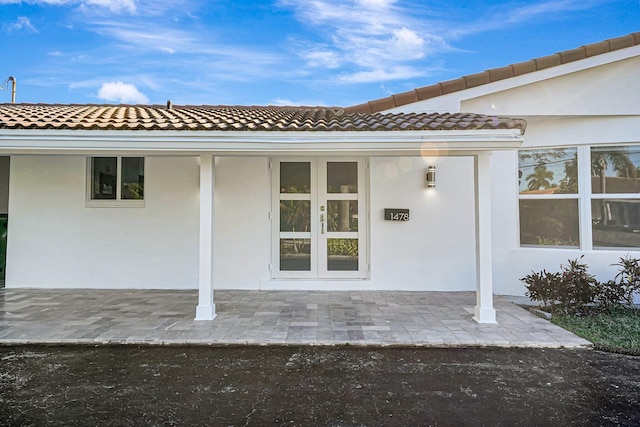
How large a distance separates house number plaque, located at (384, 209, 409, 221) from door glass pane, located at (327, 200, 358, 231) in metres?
0.70

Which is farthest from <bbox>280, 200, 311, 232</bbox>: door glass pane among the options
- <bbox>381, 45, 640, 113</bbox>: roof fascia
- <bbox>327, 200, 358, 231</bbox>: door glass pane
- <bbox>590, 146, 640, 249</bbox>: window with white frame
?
<bbox>590, 146, 640, 249</bbox>: window with white frame

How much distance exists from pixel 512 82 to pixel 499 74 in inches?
12.1

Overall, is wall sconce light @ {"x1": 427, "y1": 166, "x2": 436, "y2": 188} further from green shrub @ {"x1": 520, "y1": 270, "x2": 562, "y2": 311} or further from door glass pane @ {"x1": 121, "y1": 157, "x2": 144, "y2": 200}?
door glass pane @ {"x1": 121, "y1": 157, "x2": 144, "y2": 200}

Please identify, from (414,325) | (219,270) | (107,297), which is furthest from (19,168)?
(414,325)

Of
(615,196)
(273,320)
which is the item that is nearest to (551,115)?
(615,196)

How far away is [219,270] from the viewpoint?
7.81 meters

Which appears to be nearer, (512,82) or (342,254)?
(512,82)

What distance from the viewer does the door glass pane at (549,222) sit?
7.23 meters

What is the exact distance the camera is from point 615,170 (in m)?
7.05

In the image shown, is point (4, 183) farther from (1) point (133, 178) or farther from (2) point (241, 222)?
(2) point (241, 222)

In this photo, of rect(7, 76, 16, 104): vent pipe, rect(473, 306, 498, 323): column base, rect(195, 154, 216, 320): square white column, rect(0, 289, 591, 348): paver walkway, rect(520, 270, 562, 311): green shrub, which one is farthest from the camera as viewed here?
rect(7, 76, 16, 104): vent pipe

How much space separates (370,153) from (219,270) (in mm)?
4326

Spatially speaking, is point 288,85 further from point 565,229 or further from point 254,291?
point 565,229

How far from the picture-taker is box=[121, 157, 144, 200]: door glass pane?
313 inches
